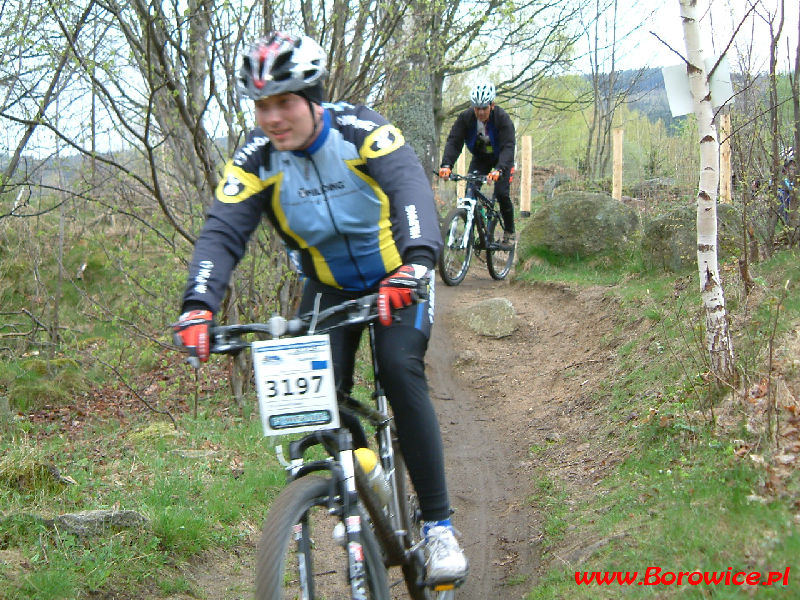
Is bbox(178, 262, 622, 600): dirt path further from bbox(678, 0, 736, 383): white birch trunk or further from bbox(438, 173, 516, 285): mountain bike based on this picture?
bbox(678, 0, 736, 383): white birch trunk

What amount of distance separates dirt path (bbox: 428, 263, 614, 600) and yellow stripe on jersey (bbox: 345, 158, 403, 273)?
176 centimetres

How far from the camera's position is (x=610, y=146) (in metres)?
25.5

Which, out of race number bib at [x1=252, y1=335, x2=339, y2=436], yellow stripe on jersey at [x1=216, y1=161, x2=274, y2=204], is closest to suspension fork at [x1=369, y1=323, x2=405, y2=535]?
race number bib at [x1=252, y1=335, x2=339, y2=436]

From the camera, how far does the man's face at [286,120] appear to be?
3.02m

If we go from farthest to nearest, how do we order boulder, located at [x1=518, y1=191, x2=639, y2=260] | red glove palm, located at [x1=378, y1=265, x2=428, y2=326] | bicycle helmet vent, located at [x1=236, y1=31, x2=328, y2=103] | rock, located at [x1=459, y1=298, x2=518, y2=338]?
boulder, located at [x1=518, y1=191, x2=639, y2=260], rock, located at [x1=459, y1=298, x2=518, y2=338], bicycle helmet vent, located at [x1=236, y1=31, x2=328, y2=103], red glove palm, located at [x1=378, y1=265, x2=428, y2=326]

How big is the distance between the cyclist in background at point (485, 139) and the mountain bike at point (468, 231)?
0.75 feet

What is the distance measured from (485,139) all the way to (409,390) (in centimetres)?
723

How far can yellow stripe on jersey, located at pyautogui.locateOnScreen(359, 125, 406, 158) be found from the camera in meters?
3.13

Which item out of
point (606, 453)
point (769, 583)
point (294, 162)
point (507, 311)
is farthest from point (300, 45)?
point (507, 311)

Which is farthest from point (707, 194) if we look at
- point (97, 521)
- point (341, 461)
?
point (97, 521)

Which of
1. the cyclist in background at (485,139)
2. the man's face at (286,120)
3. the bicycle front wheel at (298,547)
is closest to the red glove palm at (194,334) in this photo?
the bicycle front wheel at (298,547)

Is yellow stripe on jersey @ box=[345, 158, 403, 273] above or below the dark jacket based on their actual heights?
below

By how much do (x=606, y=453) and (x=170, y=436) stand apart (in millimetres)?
3252

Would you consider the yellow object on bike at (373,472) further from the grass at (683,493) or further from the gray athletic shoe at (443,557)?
the grass at (683,493)
